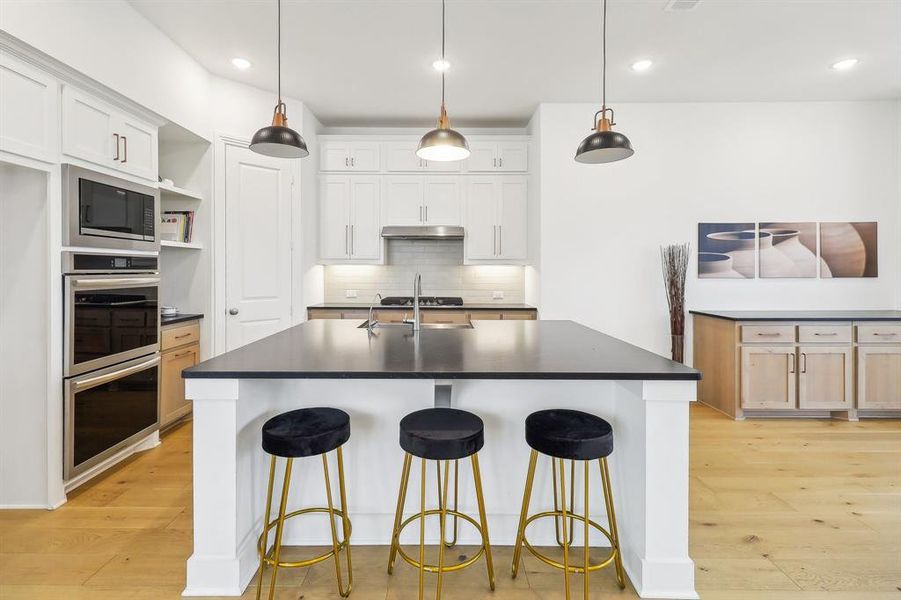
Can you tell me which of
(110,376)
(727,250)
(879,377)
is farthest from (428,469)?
(879,377)

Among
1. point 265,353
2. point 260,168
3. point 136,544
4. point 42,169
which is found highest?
point 260,168

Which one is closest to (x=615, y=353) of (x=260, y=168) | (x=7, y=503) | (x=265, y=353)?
(x=265, y=353)

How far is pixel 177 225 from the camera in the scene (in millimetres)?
3633

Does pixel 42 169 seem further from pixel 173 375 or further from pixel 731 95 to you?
pixel 731 95

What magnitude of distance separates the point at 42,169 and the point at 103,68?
→ 2.48ft

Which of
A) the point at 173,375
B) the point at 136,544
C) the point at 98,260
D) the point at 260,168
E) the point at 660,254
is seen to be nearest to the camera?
the point at 136,544

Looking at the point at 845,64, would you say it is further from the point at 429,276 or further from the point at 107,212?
the point at 107,212

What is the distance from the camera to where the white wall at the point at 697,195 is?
427cm

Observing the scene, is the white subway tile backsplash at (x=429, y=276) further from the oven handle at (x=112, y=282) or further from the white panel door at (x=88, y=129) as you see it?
the white panel door at (x=88, y=129)

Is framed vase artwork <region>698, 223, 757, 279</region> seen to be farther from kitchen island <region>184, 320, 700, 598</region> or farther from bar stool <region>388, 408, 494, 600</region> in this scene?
bar stool <region>388, 408, 494, 600</region>

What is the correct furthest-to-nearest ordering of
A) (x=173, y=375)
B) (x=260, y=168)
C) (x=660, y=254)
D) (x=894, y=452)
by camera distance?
1. (x=660, y=254)
2. (x=260, y=168)
3. (x=173, y=375)
4. (x=894, y=452)

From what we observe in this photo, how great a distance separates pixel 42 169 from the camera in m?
2.26

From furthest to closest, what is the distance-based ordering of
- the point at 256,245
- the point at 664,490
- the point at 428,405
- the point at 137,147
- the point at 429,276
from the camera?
the point at 429,276 < the point at 256,245 < the point at 137,147 < the point at 428,405 < the point at 664,490

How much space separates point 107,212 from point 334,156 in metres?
2.52
